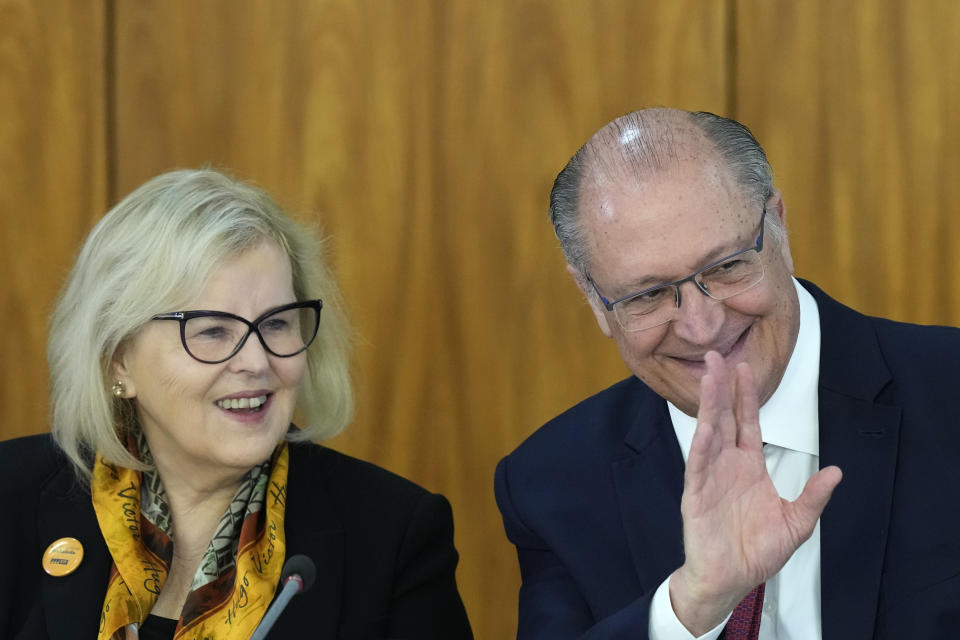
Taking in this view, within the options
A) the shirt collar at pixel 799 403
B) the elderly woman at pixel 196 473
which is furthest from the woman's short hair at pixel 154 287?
the shirt collar at pixel 799 403

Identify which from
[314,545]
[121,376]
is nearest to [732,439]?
[314,545]

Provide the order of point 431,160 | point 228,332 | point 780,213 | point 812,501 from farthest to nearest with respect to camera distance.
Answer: point 431,160 < point 228,332 < point 780,213 < point 812,501

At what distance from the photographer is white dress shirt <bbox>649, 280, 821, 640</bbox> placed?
180 cm

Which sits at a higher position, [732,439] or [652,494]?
[732,439]

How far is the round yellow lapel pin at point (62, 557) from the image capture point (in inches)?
83.4

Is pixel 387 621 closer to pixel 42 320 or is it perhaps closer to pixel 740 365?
pixel 740 365

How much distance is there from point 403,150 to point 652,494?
122cm

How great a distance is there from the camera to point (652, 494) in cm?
192

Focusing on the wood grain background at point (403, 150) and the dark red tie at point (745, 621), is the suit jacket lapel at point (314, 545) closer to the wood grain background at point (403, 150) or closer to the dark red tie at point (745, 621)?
the wood grain background at point (403, 150)

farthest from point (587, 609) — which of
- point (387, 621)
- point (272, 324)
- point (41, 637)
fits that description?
point (41, 637)

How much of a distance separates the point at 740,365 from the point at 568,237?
0.39 m

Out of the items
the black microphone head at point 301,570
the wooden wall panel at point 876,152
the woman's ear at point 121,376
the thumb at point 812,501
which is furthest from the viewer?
the wooden wall panel at point 876,152

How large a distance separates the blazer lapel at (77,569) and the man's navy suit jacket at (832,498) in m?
0.71

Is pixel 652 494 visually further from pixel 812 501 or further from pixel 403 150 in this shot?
pixel 403 150
